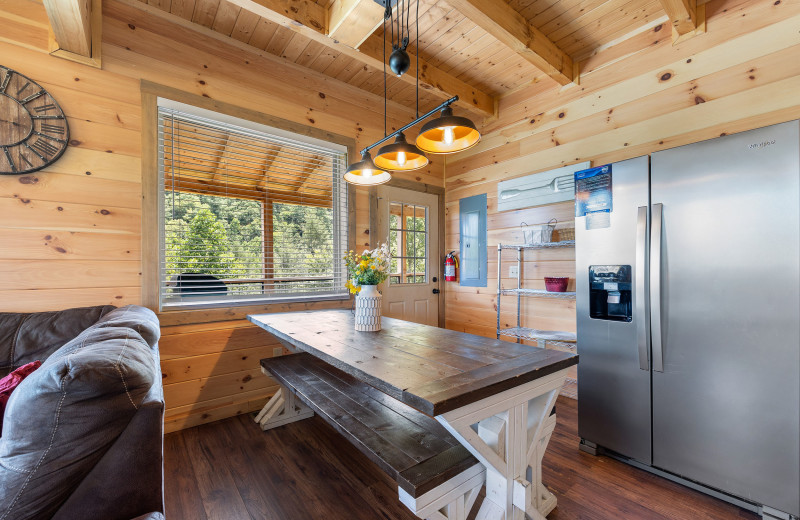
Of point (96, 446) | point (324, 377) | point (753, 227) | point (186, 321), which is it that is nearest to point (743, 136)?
point (753, 227)

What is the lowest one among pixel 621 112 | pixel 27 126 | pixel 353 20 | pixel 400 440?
pixel 400 440

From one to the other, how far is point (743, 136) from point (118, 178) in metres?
3.58

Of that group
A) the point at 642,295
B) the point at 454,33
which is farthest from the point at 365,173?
the point at 642,295

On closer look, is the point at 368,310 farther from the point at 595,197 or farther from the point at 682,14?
the point at 682,14

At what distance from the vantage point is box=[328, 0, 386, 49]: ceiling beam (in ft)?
6.72

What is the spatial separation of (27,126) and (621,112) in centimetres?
402

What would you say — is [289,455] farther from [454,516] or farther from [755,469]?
[755,469]

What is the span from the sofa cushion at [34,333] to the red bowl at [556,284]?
3.18m

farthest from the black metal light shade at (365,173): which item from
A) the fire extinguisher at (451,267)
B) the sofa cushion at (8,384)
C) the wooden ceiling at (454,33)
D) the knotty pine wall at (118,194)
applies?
the fire extinguisher at (451,267)

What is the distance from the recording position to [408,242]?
3949 mm

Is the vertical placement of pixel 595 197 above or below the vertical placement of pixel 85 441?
above

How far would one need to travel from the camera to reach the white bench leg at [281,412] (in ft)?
8.26

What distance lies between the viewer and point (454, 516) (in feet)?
4.17

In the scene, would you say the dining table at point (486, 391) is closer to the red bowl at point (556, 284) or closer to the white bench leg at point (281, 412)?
the white bench leg at point (281, 412)
